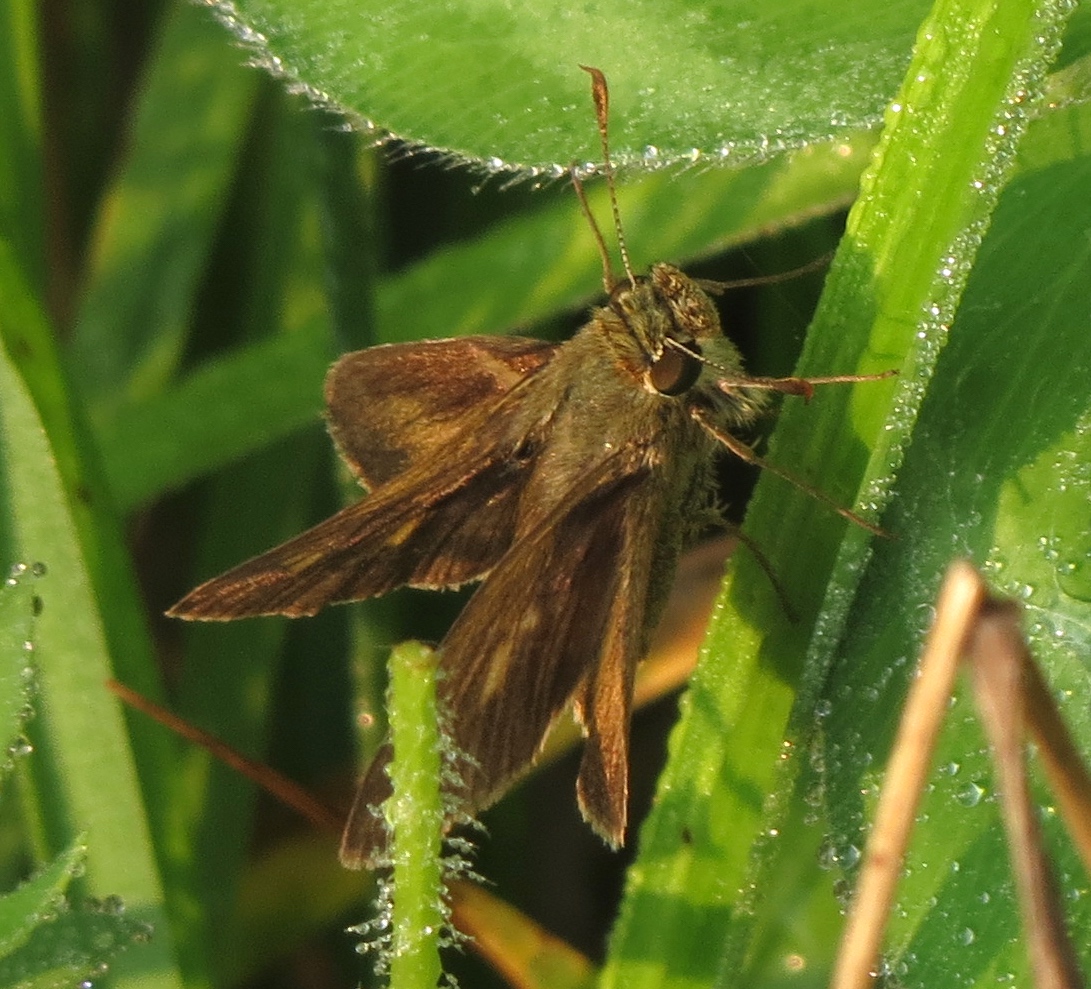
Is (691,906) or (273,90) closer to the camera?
(691,906)

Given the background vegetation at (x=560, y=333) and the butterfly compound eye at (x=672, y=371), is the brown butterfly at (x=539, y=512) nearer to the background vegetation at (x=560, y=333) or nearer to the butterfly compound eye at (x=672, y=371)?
the butterfly compound eye at (x=672, y=371)

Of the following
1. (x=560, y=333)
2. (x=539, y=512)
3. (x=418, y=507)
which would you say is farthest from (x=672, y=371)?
(x=560, y=333)

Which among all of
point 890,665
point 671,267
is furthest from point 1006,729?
point 671,267

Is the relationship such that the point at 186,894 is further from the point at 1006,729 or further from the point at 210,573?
the point at 1006,729

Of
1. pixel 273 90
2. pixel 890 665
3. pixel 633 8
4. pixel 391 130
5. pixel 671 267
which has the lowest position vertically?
pixel 890 665

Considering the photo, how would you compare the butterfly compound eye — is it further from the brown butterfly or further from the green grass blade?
the green grass blade

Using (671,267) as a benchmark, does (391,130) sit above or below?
above

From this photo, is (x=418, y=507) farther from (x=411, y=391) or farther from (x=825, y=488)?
(x=825, y=488)
